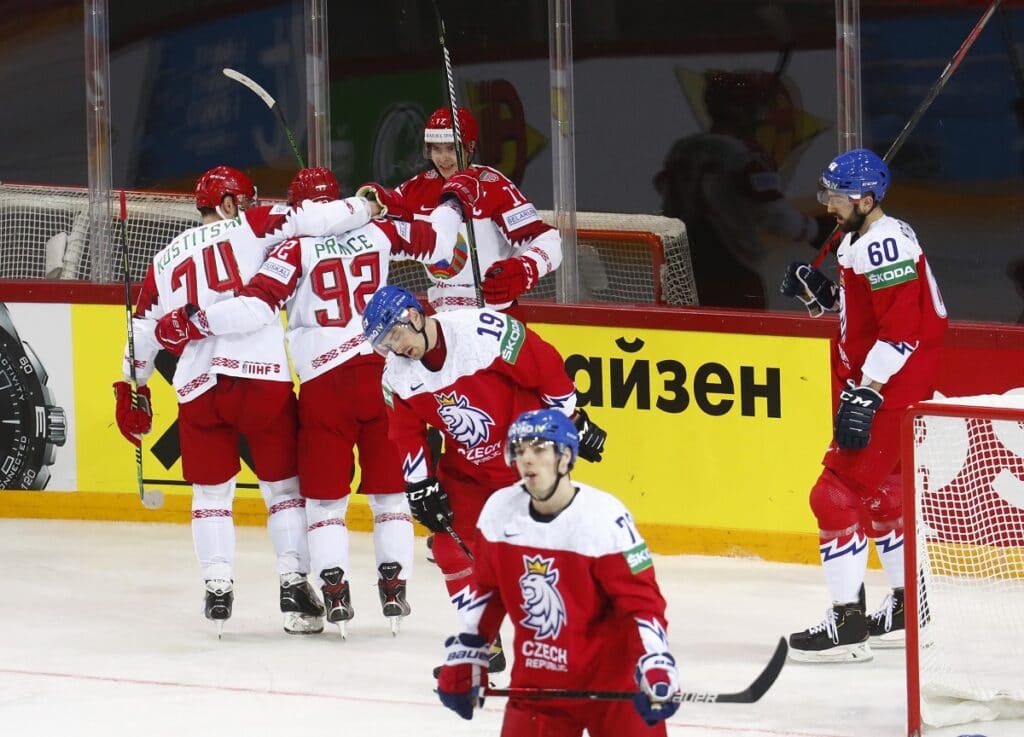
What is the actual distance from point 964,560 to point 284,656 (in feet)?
6.59

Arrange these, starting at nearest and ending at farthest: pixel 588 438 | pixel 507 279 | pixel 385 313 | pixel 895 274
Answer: pixel 385 313 < pixel 588 438 < pixel 895 274 < pixel 507 279

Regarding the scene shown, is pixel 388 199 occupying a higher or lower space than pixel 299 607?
higher

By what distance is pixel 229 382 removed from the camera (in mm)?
6277

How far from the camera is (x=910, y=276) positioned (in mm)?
5691

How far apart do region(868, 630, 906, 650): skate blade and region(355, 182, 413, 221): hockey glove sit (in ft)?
6.68

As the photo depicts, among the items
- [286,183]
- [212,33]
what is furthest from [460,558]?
[212,33]

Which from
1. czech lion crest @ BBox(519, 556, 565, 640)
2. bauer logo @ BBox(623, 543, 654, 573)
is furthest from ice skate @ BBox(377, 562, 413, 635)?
bauer logo @ BBox(623, 543, 654, 573)

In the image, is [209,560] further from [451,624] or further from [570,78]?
[570,78]

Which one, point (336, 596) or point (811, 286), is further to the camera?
point (336, 596)

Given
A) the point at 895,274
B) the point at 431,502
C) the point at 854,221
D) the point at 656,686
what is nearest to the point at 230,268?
the point at 431,502

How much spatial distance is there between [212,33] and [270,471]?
3.80 m

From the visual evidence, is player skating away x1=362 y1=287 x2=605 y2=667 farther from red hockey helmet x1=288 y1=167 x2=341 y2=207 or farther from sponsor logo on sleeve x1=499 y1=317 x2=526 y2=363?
red hockey helmet x1=288 y1=167 x2=341 y2=207

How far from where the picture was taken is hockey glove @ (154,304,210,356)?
618 cm

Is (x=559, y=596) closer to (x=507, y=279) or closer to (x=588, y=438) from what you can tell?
(x=588, y=438)
